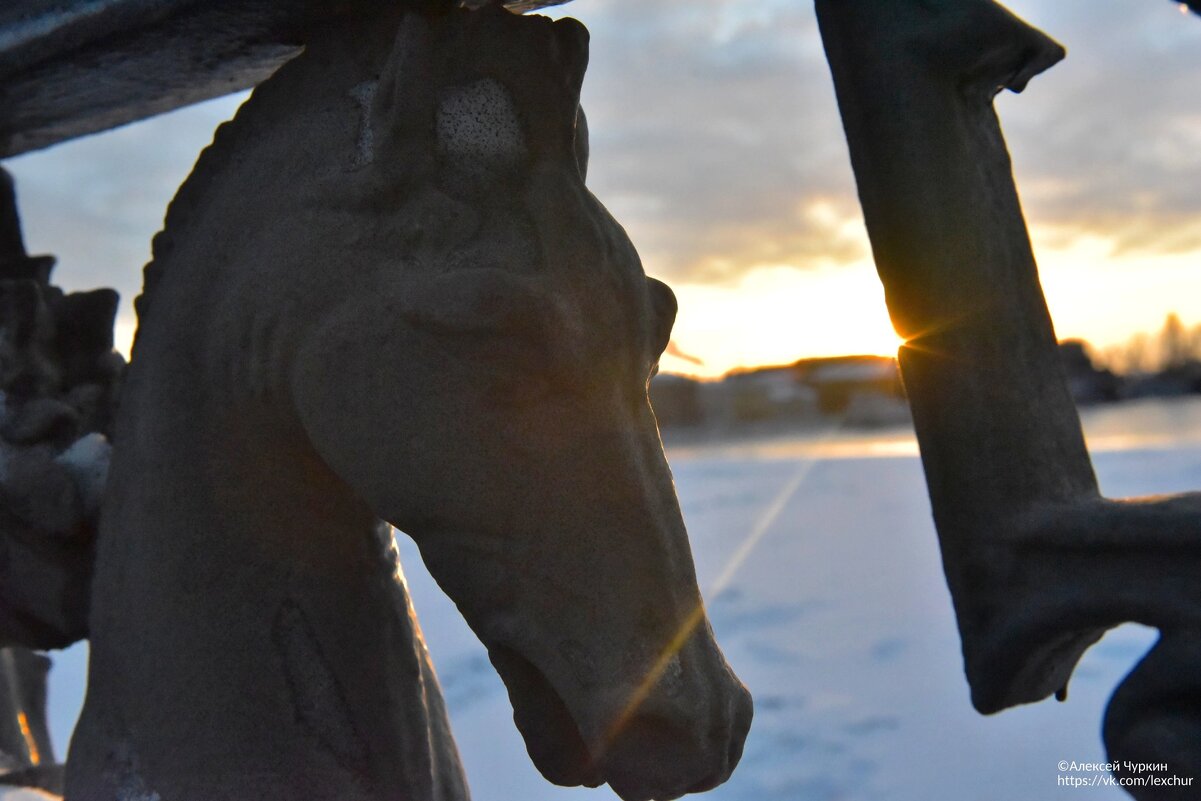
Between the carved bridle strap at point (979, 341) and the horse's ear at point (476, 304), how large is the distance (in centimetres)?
27

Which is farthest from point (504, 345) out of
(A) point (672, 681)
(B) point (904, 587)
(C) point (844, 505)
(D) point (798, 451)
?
(D) point (798, 451)

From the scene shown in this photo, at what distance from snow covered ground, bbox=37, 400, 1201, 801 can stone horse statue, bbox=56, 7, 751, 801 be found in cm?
87

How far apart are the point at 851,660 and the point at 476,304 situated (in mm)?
1473

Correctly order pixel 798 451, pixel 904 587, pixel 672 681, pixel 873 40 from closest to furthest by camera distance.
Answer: pixel 672 681 → pixel 873 40 → pixel 904 587 → pixel 798 451

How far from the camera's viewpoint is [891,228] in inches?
26.1

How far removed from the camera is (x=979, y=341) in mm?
635

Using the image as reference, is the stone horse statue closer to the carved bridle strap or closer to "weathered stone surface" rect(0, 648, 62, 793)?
the carved bridle strap

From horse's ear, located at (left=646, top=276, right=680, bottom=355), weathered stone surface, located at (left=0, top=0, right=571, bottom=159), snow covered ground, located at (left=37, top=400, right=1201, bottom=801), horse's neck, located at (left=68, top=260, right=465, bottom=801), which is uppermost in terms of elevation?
weathered stone surface, located at (left=0, top=0, right=571, bottom=159)

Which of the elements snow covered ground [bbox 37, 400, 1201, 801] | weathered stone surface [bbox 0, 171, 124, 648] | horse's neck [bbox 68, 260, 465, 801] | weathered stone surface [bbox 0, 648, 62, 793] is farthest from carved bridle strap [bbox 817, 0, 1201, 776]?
weathered stone surface [bbox 0, 648, 62, 793]

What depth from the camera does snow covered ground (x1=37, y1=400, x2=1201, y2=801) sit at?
4.77 feet

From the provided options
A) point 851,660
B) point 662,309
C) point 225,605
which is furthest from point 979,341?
point 851,660

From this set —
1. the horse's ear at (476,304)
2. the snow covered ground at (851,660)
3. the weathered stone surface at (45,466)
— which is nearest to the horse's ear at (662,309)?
the horse's ear at (476,304)

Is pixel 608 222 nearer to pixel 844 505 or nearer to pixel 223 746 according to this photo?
pixel 223 746

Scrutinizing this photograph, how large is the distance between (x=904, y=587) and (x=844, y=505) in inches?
28.8
